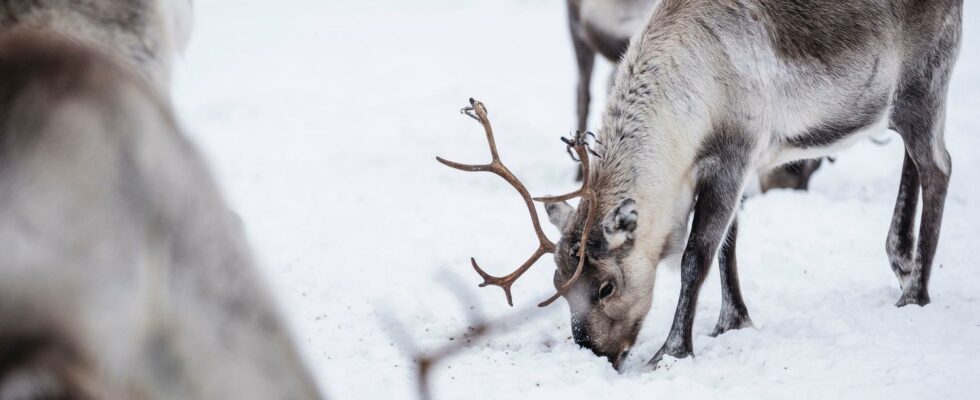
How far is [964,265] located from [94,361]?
5.14 meters

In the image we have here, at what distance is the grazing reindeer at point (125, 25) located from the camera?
113 inches

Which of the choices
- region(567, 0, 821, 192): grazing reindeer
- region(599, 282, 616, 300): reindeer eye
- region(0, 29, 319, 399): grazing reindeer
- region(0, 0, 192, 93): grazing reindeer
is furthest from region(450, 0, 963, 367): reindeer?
region(0, 29, 319, 399): grazing reindeer

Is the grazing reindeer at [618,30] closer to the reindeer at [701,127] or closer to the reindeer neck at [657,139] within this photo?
the reindeer at [701,127]

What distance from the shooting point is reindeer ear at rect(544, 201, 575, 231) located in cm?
418

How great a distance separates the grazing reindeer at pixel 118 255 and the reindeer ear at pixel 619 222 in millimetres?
2699

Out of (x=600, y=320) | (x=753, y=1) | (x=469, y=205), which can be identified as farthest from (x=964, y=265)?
(x=469, y=205)

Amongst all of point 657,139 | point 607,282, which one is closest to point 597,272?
point 607,282

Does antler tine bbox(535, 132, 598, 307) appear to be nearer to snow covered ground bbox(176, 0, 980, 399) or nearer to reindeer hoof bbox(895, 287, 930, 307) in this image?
snow covered ground bbox(176, 0, 980, 399)

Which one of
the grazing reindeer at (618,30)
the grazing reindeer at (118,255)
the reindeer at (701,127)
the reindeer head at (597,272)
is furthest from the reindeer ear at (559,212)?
the grazing reindeer at (118,255)

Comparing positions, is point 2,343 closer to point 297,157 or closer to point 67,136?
point 67,136

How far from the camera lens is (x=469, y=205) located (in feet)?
22.3

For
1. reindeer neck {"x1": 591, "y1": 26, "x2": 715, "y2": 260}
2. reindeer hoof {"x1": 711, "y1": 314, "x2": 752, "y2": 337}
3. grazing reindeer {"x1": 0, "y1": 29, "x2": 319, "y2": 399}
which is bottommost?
reindeer hoof {"x1": 711, "y1": 314, "x2": 752, "y2": 337}

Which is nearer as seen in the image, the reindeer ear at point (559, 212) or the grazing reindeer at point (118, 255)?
the grazing reindeer at point (118, 255)

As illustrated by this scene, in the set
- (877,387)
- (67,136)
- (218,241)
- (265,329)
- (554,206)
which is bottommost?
(877,387)
